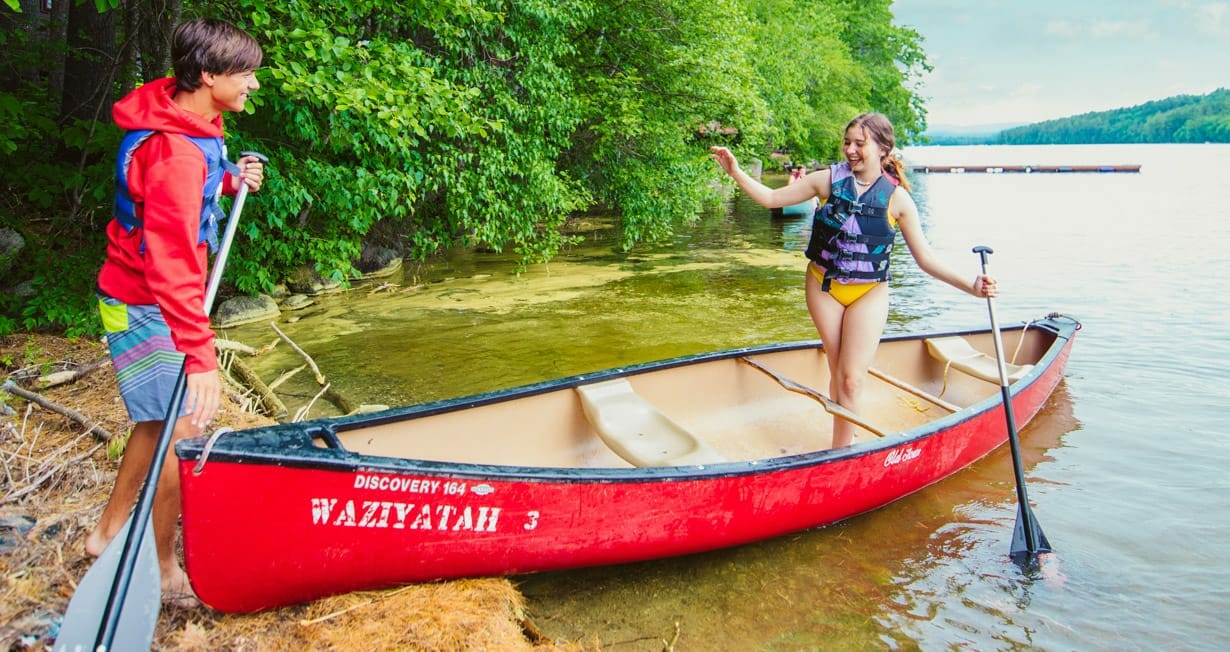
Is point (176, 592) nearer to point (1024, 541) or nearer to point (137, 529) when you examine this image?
point (137, 529)

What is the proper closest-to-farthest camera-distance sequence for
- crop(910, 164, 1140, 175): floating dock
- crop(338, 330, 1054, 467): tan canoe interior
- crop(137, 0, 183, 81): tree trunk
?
crop(338, 330, 1054, 467): tan canoe interior
crop(137, 0, 183, 81): tree trunk
crop(910, 164, 1140, 175): floating dock

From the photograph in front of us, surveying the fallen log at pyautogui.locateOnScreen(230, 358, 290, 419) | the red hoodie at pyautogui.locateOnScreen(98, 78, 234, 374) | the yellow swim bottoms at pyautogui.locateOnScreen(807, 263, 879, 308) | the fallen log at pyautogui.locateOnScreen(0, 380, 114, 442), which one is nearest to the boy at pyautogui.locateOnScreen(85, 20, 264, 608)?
the red hoodie at pyautogui.locateOnScreen(98, 78, 234, 374)

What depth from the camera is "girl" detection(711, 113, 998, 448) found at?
13.3 feet

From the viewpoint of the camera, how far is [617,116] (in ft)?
33.2

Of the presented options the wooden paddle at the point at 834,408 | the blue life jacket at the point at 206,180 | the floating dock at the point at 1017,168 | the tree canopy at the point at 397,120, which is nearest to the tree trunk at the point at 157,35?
the tree canopy at the point at 397,120

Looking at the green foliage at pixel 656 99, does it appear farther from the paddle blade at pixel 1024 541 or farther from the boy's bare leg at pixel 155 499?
the boy's bare leg at pixel 155 499

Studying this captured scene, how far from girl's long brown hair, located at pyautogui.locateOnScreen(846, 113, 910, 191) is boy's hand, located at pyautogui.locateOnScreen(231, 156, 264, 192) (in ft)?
9.67

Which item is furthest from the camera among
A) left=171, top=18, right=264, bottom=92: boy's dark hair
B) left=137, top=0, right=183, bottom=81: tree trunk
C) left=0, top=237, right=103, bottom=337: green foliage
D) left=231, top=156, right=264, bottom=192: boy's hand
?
left=137, top=0, right=183, bottom=81: tree trunk

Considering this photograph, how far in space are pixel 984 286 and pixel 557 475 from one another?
258 centimetres

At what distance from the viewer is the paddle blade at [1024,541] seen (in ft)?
13.8

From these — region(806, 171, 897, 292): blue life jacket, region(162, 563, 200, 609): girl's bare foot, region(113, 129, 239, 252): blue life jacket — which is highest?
region(113, 129, 239, 252): blue life jacket

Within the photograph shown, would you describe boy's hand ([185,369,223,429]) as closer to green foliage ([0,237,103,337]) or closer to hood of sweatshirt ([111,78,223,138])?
hood of sweatshirt ([111,78,223,138])

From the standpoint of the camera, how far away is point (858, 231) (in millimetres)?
4094

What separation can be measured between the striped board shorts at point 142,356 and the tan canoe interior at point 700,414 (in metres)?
0.96
